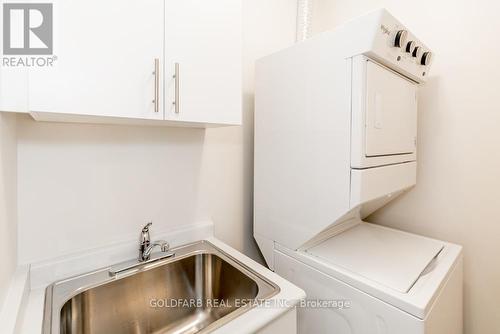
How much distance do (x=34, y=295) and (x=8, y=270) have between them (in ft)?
0.72

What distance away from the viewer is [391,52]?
1.33m

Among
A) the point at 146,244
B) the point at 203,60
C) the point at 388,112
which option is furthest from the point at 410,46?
the point at 146,244

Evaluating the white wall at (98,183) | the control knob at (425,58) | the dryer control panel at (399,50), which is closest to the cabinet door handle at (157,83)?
the white wall at (98,183)

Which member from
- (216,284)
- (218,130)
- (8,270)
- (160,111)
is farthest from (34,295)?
(218,130)

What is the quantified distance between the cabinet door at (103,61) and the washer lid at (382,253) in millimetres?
1281

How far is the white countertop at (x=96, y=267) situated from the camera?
973 millimetres

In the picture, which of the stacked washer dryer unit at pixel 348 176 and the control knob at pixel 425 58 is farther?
the control knob at pixel 425 58

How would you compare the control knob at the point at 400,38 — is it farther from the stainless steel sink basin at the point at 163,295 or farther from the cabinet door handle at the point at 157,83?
the stainless steel sink basin at the point at 163,295

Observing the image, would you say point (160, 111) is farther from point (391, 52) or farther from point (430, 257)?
point (430, 257)

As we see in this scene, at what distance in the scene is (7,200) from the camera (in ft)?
3.38

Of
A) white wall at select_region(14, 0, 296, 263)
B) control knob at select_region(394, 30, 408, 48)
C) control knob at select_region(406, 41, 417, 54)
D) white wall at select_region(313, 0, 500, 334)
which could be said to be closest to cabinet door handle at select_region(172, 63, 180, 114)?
white wall at select_region(14, 0, 296, 263)

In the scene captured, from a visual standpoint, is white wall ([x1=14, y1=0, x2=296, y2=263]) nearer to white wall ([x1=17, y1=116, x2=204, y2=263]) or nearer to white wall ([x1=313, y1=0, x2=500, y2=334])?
white wall ([x1=17, y1=116, x2=204, y2=263])

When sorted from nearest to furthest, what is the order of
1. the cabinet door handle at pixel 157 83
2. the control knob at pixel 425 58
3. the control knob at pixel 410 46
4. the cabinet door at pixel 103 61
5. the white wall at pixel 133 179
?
the cabinet door at pixel 103 61, the cabinet door handle at pixel 157 83, the white wall at pixel 133 179, the control knob at pixel 410 46, the control knob at pixel 425 58

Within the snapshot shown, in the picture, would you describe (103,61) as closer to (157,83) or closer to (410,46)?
(157,83)
